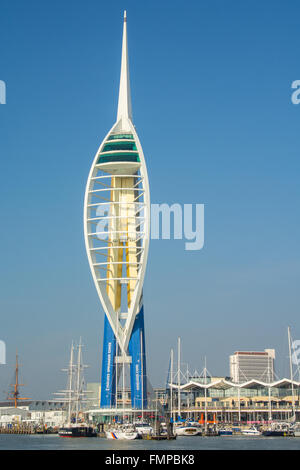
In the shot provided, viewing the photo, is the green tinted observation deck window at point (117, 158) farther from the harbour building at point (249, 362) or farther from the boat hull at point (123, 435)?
the harbour building at point (249, 362)

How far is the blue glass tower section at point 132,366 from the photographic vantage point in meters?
82.6

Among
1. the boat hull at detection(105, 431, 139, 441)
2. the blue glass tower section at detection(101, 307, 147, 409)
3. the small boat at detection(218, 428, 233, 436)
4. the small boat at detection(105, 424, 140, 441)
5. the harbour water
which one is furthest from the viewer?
the small boat at detection(218, 428, 233, 436)

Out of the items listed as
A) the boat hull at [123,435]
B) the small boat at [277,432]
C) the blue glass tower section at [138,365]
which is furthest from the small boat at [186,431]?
the boat hull at [123,435]

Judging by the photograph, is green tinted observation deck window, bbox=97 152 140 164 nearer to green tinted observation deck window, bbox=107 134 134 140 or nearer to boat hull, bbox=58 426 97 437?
→ green tinted observation deck window, bbox=107 134 134 140

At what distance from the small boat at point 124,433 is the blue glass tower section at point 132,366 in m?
14.0

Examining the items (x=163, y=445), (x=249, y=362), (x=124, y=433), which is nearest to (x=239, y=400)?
(x=124, y=433)

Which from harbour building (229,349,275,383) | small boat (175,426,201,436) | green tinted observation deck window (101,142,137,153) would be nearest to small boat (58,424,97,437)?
small boat (175,426,201,436)

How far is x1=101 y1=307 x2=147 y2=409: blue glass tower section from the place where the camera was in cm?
8262

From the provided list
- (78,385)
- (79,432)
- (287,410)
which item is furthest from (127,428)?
(287,410)

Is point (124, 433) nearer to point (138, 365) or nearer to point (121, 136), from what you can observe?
point (138, 365)

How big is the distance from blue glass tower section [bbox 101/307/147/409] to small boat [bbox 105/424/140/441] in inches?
551

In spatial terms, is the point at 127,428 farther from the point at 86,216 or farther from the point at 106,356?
the point at 86,216

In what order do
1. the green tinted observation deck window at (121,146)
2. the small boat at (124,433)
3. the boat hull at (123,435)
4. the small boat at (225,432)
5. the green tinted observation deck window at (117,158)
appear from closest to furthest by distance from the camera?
the boat hull at (123,435) → the small boat at (124,433) → the small boat at (225,432) → the green tinted observation deck window at (121,146) → the green tinted observation deck window at (117,158)
